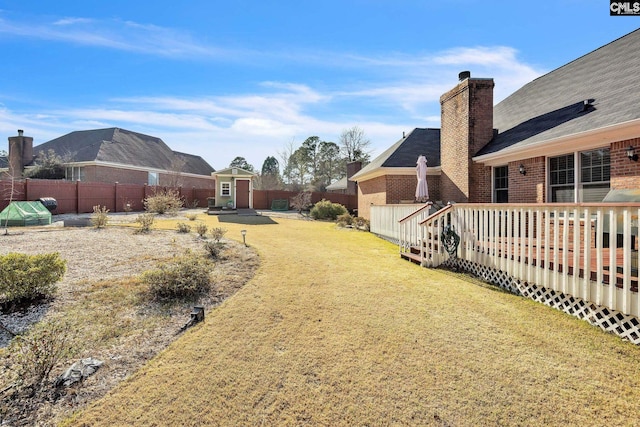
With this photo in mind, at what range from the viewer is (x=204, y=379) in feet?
8.71

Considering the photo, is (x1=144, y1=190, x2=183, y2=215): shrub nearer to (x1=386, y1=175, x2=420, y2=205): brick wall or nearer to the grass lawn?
(x1=386, y1=175, x2=420, y2=205): brick wall

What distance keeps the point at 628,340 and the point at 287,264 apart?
17.5ft

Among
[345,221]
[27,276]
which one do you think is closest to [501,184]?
[345,221]

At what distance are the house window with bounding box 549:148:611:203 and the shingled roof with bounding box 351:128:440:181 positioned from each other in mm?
5679

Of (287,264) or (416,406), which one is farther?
(287,264)

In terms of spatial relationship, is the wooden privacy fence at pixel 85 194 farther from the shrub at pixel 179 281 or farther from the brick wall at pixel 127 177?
the shrub at pixel 179 281

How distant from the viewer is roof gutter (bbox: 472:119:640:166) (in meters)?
5.69

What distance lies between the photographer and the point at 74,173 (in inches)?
950

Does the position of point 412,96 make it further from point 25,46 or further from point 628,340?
point 25,46

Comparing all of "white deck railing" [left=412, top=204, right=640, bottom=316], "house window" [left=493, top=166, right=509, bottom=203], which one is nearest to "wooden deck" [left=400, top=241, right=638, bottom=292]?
"white deck railing" [left=412, top=204, right=640, bottom=316]

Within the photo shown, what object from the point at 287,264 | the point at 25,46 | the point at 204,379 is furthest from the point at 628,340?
the point at 25,46

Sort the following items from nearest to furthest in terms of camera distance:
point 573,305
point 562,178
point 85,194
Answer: point 573,305 → point 562,178 → point 85,194

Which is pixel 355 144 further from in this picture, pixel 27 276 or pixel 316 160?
pixel 27 276

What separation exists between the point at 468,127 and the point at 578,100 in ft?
9.76
